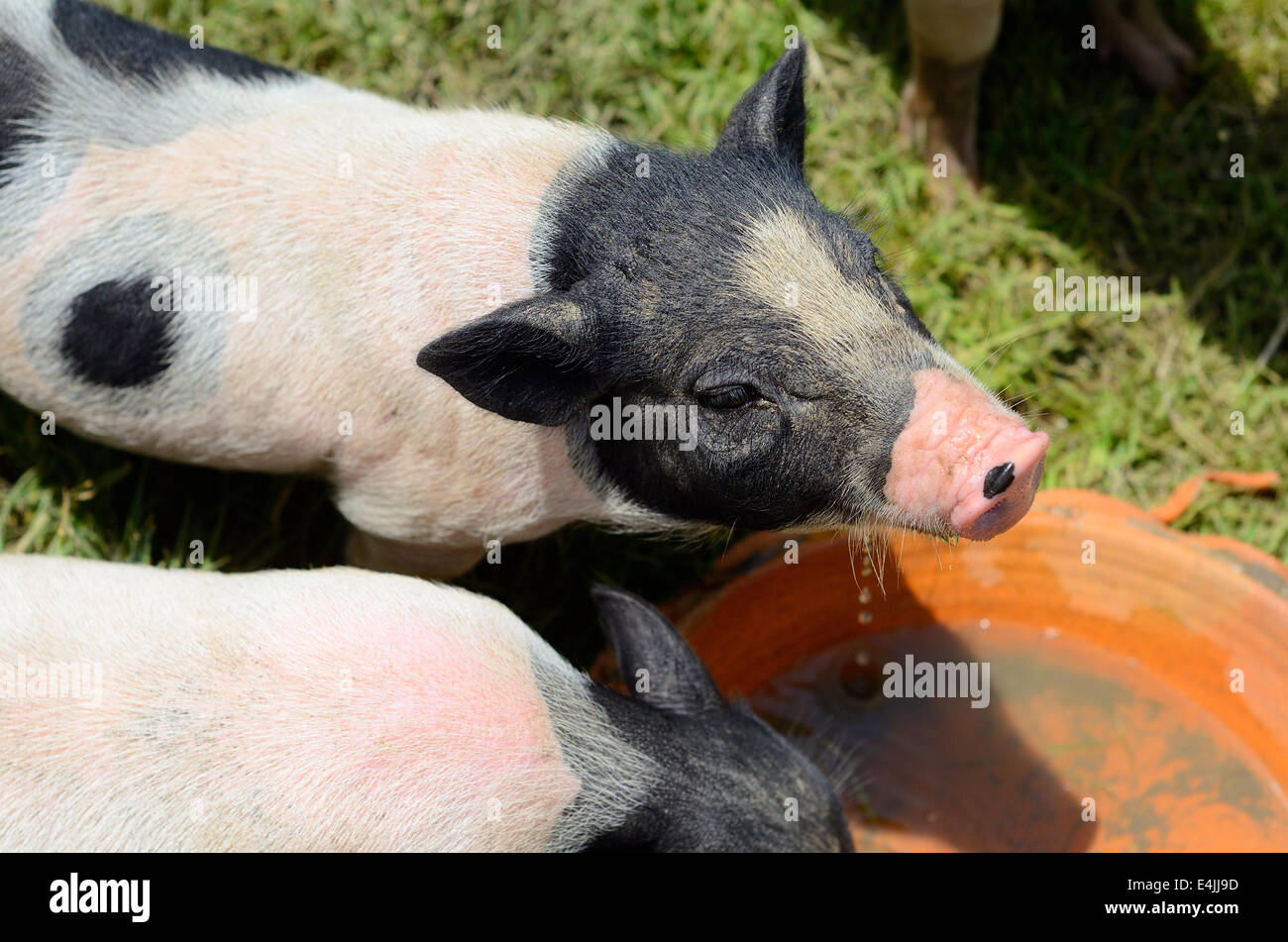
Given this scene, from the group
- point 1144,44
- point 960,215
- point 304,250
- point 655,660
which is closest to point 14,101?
point 304,250

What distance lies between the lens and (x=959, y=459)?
269 cm

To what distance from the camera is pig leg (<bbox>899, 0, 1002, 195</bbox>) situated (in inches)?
162

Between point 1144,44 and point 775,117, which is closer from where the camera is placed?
point 775,117

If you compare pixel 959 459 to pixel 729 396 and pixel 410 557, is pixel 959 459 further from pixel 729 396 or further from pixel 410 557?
pixel 410 557

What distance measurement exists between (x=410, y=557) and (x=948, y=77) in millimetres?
2606

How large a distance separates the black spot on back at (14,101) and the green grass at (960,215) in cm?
143

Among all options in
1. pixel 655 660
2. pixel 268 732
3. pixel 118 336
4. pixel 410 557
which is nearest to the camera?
pixel 268 732

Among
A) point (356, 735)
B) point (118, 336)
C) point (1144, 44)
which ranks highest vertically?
point (1144, 44)

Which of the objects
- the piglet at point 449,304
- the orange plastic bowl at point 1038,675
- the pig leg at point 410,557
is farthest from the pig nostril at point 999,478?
the pig leg at point 410,557

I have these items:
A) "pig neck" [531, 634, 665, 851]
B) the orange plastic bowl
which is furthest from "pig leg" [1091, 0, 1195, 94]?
"pig neck" [531, 634, 665, 851]

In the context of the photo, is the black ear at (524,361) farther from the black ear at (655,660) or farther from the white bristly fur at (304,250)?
the black ear at (655,660)
